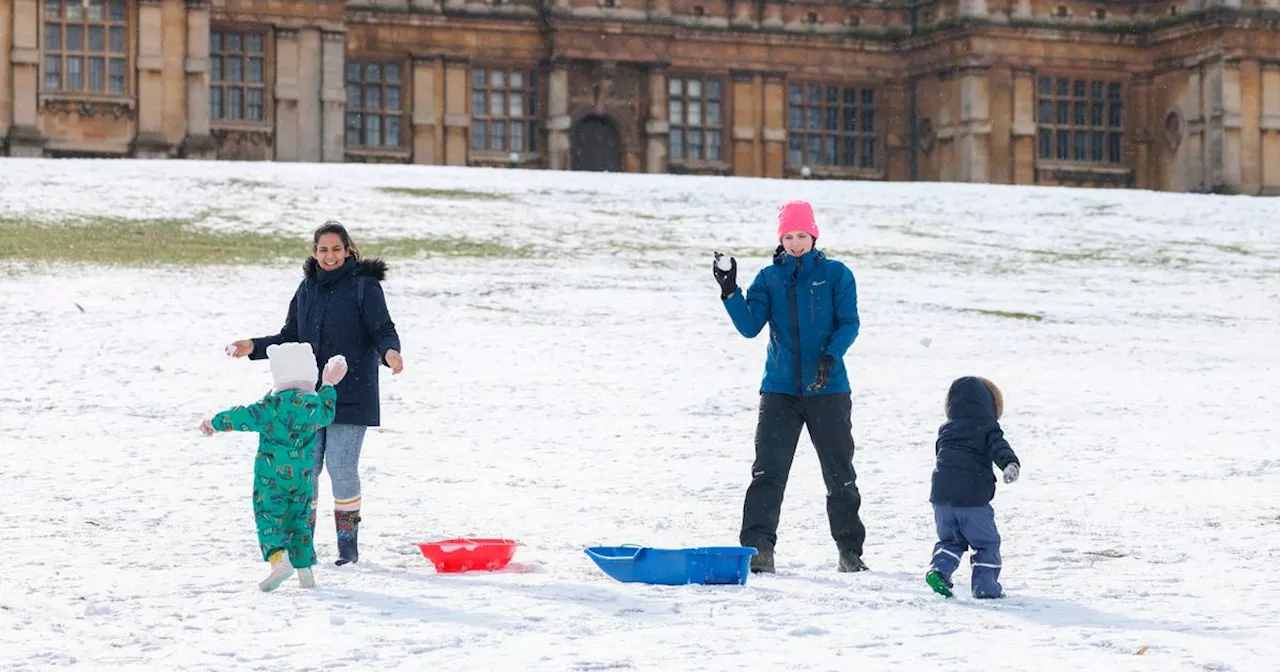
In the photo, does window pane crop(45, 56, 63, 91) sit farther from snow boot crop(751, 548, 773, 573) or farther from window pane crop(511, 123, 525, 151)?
snow boot crop(751, 548, 773, 573)

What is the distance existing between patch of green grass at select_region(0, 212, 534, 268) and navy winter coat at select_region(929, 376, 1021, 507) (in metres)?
11.7

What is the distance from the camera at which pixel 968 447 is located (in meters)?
7.21

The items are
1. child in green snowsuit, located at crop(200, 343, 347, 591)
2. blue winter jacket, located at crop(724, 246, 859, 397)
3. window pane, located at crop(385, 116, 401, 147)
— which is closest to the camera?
child in green snowsuit, located at crop(200, 343, 347, 591)

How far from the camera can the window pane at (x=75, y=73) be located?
110 ft

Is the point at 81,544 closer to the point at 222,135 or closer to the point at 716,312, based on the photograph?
the point at 716,312

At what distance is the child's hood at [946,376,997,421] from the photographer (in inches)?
285

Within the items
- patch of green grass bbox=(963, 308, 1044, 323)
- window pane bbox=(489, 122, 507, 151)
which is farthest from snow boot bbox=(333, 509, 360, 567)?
window pane bbox=(489, 122, 507, 151)

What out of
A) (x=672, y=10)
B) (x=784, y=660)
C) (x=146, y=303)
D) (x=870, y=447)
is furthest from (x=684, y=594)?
(x=672, y=10)

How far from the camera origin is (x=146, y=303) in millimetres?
15617

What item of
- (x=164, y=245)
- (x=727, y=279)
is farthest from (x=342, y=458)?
(x=164, y=245)

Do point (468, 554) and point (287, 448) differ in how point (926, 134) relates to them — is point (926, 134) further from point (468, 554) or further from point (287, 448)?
point (287, 448)

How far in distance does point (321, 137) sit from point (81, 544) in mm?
28869

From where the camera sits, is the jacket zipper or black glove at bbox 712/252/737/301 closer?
black glove at bbox 712/252/737/301

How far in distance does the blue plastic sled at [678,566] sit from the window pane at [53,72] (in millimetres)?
28461
